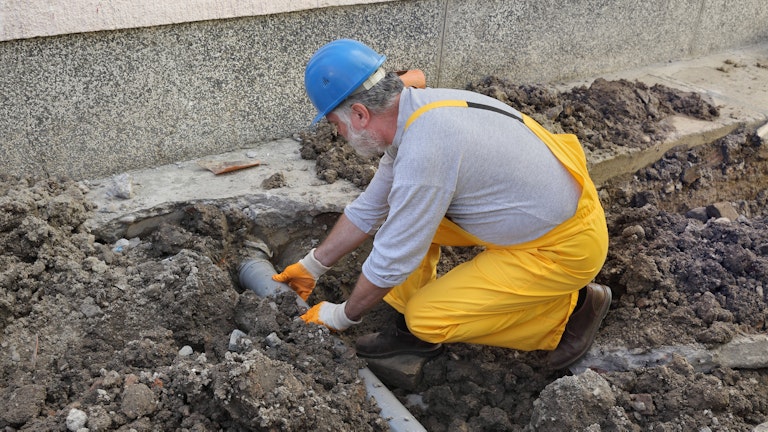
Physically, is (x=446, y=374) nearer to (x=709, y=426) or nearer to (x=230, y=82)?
(x=709, y=426)

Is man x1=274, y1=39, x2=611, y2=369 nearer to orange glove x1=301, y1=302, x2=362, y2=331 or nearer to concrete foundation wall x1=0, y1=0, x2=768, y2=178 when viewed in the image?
orange glove x1=301, y1=302, x2=362, y2=331

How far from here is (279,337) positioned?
3186 millimetres

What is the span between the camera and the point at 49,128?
3.79 m

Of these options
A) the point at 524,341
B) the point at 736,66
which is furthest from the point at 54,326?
the point at 736,66

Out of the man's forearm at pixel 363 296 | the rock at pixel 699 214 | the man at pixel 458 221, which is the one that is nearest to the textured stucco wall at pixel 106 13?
the man at pixel 458 221

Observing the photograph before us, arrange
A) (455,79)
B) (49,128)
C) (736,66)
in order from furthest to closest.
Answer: (736,66)
(455,79)
(49,128)

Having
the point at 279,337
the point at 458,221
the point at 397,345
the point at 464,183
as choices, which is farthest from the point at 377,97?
the point at 397,345

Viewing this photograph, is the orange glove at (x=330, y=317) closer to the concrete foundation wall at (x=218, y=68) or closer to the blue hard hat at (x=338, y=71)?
the blue hard hat at (x=338, y=71)

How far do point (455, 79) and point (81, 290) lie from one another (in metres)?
3.14

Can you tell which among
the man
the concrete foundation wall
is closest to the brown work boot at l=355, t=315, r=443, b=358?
the man

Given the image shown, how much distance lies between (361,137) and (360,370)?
3.40 feet

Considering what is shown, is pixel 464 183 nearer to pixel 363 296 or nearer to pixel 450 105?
pixel 450 105

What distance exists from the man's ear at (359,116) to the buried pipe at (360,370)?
99cm

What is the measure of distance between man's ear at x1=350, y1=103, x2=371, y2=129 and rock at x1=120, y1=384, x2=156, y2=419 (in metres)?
1.30
